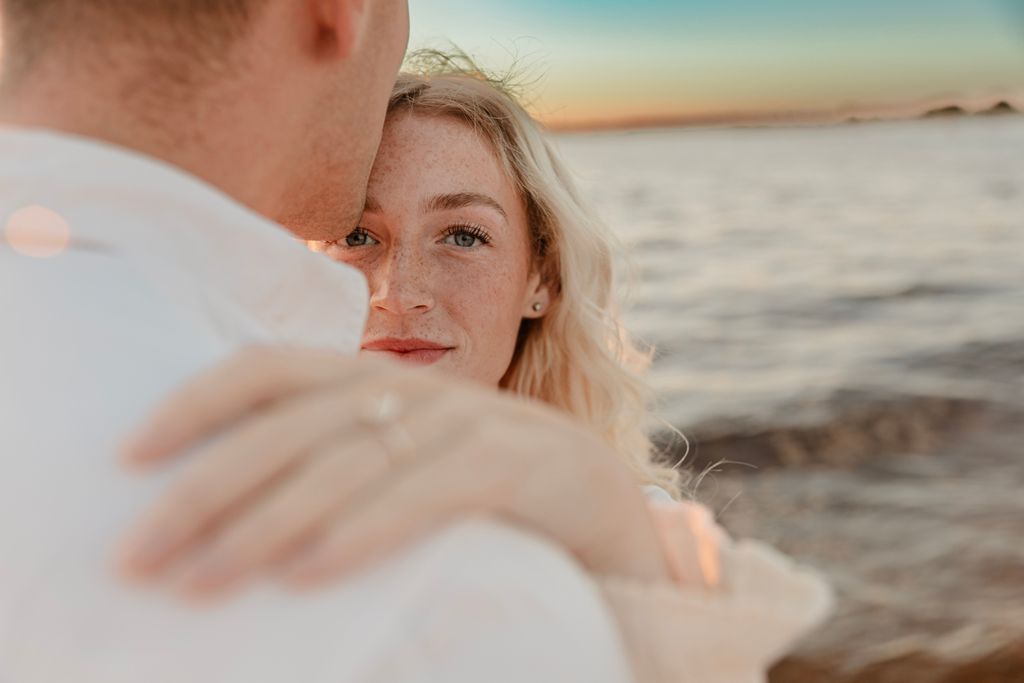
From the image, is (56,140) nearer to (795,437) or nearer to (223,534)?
(223,534)

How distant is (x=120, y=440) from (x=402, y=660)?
0.32 meters

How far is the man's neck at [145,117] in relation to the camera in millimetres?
1216

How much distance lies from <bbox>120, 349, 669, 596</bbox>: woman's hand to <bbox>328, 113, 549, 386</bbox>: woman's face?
Result: 74.1 inches

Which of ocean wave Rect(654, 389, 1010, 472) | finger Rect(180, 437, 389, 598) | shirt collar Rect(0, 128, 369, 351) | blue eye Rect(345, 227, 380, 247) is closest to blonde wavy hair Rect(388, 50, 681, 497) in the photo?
blue eye Rect(345, 227, 380, 247)

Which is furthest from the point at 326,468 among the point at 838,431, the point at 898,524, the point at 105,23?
the point at 838,431

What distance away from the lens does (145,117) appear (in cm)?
125

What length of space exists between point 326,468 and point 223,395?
113 millimetres

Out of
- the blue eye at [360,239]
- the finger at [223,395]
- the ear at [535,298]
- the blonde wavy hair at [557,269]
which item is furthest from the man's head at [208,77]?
the ear at [535,298]

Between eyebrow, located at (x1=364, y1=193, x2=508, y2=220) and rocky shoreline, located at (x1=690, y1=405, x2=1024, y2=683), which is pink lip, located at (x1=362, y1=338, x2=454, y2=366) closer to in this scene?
eyebrow, located at (x1=364, y1=193, x2=508, y2=220)

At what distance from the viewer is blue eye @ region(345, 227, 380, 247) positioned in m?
3.04

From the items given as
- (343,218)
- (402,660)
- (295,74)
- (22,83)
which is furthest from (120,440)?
(343,218)

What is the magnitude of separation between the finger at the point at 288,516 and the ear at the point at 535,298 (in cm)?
237

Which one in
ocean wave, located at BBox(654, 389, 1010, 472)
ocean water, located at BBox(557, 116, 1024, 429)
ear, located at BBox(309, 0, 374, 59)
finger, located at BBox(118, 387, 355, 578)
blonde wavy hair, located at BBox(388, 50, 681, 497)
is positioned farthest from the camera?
ocean water, located at BBox(557, 116, 1024, 429)

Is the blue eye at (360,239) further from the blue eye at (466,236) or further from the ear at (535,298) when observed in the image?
the ear at (535,298)
